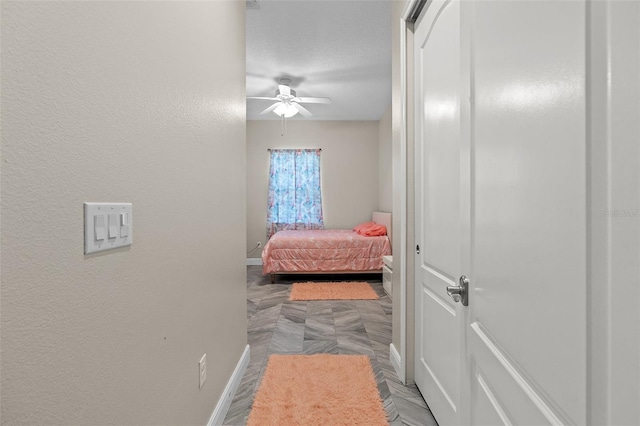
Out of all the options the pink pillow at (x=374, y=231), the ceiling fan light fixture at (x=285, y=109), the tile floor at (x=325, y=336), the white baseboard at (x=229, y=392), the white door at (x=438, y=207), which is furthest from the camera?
the pink pillow at (x=374, y=231)

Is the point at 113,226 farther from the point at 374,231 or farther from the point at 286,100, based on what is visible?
the point at 374,231

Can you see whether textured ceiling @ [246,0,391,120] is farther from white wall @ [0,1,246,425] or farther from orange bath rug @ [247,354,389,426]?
orange bath rug @ [247,354,389,426]

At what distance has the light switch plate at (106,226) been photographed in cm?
67

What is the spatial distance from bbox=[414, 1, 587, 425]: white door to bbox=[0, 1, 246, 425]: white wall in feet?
3.21

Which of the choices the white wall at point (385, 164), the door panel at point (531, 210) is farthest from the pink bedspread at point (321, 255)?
the door panel at point (531, 210)

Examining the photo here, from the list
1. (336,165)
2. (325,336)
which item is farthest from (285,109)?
(325,336)

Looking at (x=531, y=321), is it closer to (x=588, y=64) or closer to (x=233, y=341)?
(x=588, y=64)

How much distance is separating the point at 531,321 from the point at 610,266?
262 millimetres

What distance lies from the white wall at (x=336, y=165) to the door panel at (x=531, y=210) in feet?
17.0

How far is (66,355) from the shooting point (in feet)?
2.03

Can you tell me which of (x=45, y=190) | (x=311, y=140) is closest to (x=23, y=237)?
(x=45, y=190)

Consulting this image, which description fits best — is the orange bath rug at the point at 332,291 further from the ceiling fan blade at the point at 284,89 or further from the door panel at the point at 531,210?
the door panel at the point at 531,210

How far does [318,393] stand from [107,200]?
163cm

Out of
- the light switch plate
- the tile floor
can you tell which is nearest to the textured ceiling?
the light switch plate
